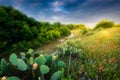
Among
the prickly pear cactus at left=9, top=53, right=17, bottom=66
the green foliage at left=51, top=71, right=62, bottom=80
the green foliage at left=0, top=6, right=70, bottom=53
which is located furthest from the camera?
the green foliage at left=0, top=6, right=70, bottom=53

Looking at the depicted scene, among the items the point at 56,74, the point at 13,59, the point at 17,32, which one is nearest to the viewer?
the point at 56,74

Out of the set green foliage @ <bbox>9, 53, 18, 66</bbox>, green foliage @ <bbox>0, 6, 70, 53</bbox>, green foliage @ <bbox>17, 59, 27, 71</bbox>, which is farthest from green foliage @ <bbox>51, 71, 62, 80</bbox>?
green foliage @ <bbox>0, 6, 70, 53</bbox>

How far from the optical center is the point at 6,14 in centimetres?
1273

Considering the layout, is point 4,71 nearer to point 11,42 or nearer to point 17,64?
point 17,64

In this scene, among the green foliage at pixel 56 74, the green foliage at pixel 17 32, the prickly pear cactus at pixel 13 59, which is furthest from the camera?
the green foliage at pixel 17 32

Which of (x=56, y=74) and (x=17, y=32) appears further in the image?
(x=17, y=32)

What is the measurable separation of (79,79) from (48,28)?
36.8ft

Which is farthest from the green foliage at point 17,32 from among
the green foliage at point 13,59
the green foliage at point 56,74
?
the green foliage at point 56,74

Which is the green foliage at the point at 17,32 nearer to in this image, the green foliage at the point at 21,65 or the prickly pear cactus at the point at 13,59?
the prickly pear cactus at the point at 13,59

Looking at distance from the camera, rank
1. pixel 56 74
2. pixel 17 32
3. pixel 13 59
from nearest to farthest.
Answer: pixel 56 74, pixel 13 59, pixel 17 32

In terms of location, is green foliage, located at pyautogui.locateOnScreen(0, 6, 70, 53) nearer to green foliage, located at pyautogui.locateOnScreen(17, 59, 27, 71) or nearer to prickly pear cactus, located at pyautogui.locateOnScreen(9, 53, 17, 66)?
prickly pear cactus, located at pyautogui.locateOnScreen(9, 53, 17, 66)

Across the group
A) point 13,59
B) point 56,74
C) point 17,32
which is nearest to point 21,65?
point 13,59

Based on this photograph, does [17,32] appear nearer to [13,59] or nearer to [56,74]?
[13,59]

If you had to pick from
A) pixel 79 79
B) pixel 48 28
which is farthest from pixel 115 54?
pixel 48 28
